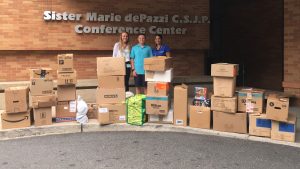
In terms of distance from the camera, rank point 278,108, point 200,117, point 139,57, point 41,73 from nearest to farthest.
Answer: point 278,108 < point 200,117 < point 41,73 < point 139,57

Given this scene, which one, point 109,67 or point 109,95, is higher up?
point 109,67

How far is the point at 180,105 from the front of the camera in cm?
803

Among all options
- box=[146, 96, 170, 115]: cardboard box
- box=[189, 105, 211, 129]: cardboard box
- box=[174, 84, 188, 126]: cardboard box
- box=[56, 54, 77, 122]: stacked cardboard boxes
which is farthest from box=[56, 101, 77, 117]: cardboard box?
box=[189, 105, 211, 129]: cardboard box

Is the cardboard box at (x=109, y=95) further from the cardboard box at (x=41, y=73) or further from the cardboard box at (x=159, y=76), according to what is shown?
the cardboard box at (x=41, y=73)

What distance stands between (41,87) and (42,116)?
58 cm

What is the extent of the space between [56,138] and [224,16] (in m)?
10.2

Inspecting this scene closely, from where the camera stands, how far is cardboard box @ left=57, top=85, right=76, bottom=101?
8.18m

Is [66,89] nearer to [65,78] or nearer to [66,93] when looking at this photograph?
[66,93]

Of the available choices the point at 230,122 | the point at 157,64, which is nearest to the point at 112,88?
the point at 157,64

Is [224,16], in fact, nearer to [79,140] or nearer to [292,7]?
[292,7]

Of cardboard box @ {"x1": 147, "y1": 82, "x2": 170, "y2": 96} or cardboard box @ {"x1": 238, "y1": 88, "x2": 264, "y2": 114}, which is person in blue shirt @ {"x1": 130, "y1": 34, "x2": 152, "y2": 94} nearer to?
cardboard box @ {"x1": 147, "y1": 82, "x2": 170, "y2": 96}

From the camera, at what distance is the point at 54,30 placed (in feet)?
34.7

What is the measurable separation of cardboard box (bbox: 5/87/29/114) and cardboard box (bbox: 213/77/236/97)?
3712 millimetres

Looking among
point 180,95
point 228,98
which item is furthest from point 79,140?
point 228,98
